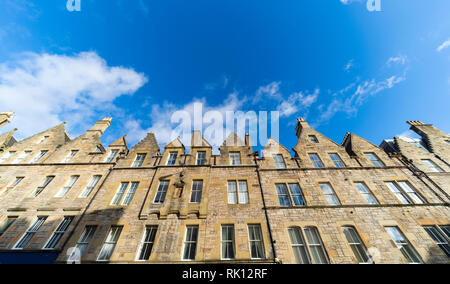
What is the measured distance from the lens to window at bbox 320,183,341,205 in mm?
13917

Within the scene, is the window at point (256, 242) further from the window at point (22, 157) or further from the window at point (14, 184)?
the window at point (22, 157)

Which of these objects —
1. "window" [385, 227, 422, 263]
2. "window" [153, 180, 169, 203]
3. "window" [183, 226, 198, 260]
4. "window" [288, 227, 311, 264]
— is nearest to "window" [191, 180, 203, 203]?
"window" [183, 226, 198, 260]

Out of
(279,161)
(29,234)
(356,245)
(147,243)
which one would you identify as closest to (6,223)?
(29,234)

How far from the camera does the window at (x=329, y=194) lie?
1392 cm

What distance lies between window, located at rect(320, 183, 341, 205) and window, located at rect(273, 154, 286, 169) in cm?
383

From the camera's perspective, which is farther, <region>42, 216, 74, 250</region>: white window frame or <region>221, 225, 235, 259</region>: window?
<region>42, 216, 74, 250</region>: white window frame

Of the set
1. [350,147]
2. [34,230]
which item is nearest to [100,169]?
[34,230]

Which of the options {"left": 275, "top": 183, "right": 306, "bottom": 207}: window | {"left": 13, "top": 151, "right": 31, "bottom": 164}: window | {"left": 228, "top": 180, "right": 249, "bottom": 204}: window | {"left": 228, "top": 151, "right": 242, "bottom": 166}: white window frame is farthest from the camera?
{"left": 13, "top": 151, "right": 31, "bottom": 164}: window

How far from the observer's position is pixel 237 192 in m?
14.8

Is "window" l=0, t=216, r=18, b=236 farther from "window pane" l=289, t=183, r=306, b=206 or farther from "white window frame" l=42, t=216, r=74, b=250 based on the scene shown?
"window pane" l=289, t=183, r=306, b=206

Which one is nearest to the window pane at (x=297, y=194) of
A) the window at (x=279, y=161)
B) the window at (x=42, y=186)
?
the window at (x=279, y=161)

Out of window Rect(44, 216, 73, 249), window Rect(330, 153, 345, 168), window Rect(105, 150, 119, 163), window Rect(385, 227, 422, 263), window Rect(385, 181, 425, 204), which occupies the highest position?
window Rect(105, 150, 119, 163)
